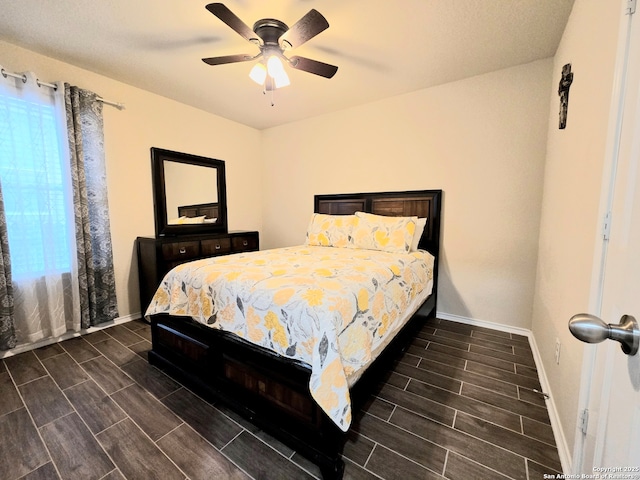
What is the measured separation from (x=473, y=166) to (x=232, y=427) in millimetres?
3017

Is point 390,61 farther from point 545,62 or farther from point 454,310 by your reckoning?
point 454,310

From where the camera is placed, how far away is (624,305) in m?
0.51

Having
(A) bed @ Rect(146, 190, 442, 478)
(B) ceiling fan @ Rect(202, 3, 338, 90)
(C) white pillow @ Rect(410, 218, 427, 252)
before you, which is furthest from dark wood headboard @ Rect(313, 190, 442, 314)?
(B) ceiling fan @ Rect(202, 3, 338, 90)

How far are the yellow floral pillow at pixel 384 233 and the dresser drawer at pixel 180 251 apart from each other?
1828 mm

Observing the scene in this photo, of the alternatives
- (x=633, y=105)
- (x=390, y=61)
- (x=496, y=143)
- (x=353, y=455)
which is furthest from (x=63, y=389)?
(x=496, y=143)

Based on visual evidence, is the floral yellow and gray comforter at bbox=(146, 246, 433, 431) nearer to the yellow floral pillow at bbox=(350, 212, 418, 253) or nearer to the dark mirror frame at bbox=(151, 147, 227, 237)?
the yellow floral pillow at bbox=(350, 212, 418, 253)

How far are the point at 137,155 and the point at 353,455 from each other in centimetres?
340

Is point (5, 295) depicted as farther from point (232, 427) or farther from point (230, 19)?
point (230, 19)

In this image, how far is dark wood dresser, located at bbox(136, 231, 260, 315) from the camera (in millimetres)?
2803

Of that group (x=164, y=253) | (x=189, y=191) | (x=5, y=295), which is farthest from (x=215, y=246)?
(x=5, y=295)

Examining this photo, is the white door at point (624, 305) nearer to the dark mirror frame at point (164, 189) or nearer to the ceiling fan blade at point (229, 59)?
the ceiling fan blade at point (229, 59)

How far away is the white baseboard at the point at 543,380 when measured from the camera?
4.13 ft

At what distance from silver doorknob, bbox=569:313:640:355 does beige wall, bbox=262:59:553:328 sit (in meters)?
2.49

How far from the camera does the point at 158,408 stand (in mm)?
1636
